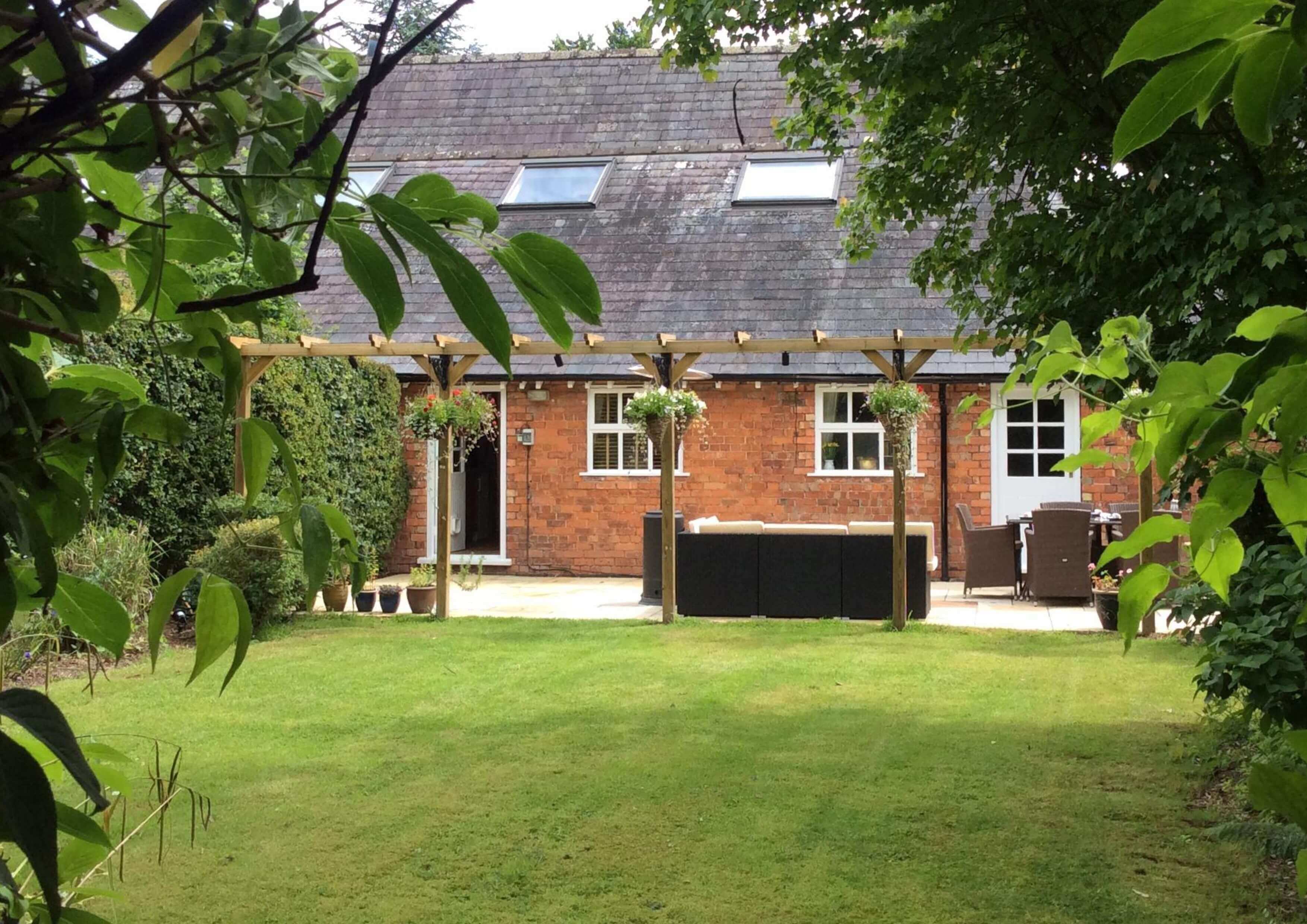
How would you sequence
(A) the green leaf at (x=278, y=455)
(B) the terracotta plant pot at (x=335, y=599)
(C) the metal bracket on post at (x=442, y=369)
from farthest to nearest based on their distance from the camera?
(C) the metal bracket on post at (x=442, y=369) → (B) the terracotta plant pot at (x=335, y=599) → (A) the green leaf at (x=278, y=455)

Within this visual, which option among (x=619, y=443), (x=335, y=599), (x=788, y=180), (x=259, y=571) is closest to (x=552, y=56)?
(x=788, y=180)

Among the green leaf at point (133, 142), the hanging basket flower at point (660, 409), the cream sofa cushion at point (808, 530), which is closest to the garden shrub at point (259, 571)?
the hanging basket flower at point (660, 409)

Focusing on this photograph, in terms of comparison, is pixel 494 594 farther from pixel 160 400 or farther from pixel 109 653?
pixel 109 653

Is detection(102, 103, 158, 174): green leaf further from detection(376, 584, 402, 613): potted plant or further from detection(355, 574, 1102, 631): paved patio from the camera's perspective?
detection(376, 584, 402, 613): potted plant

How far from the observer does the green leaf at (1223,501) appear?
60 cm

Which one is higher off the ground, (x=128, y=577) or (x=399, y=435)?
(x=399, y=435)

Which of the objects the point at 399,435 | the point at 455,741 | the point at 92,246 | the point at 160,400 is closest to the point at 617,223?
the point at 399,435

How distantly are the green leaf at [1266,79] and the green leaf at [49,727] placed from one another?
17.3 inches

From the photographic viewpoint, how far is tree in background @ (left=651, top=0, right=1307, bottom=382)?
3576 mm

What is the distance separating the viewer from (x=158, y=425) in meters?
0.53

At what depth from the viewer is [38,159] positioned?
0.49 meters

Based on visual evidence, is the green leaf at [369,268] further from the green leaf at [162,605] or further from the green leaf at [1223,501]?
the green leaf at [1223,501]

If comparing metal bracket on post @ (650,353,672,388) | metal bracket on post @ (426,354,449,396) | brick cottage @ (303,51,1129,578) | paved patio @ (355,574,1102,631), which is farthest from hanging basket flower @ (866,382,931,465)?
metal bracket on post @ (426,354,449,396)

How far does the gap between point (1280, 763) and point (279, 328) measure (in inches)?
388
